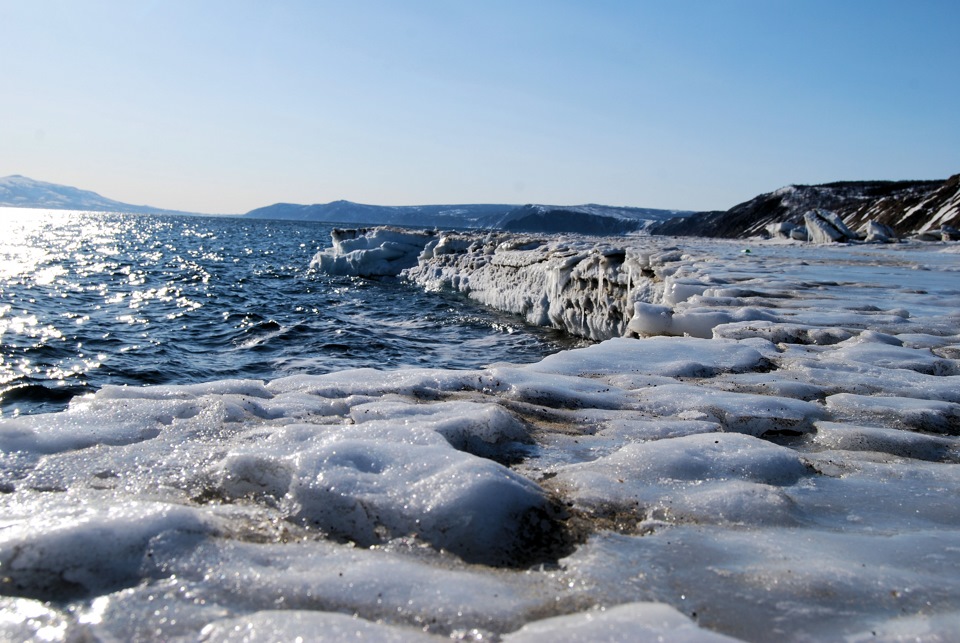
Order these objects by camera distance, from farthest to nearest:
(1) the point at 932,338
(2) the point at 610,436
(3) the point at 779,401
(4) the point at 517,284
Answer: (4) the point at 517,284, (1) the point at 932,338, (3) the point at 779,401, (2) the point at 610,436

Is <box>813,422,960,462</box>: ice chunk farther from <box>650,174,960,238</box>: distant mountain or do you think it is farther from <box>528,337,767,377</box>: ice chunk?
<box>650,174,960,238</box>: distant mountain

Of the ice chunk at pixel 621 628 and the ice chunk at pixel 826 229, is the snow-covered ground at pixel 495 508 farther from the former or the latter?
the ice chunk at pixel 826 229

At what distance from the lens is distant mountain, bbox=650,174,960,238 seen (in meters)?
44.2

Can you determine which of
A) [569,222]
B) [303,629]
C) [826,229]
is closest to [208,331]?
[303,629]

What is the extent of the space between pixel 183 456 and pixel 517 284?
15640 millimetres

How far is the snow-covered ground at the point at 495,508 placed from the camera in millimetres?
1906

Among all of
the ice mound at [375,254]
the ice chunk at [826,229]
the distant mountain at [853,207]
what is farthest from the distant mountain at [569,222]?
the ice mound at [375,254]

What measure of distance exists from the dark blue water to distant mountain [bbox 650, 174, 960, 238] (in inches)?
1489

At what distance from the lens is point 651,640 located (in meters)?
1.69

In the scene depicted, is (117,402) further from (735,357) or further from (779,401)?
(735,357)

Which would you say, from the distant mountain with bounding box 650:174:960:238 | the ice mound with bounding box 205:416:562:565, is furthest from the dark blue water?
the distant mountain with bounding box 650:174:960:238

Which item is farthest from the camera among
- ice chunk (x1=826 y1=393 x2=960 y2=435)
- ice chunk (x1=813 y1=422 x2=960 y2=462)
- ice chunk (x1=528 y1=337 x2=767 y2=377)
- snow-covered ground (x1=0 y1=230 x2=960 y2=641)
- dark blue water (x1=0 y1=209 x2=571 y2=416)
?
dark blue water (x1=0 y1=209 x2=571 y2=416)

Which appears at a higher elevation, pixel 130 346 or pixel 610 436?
pixel 610 436

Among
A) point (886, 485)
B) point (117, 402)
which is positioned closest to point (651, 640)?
point (886, 485)
